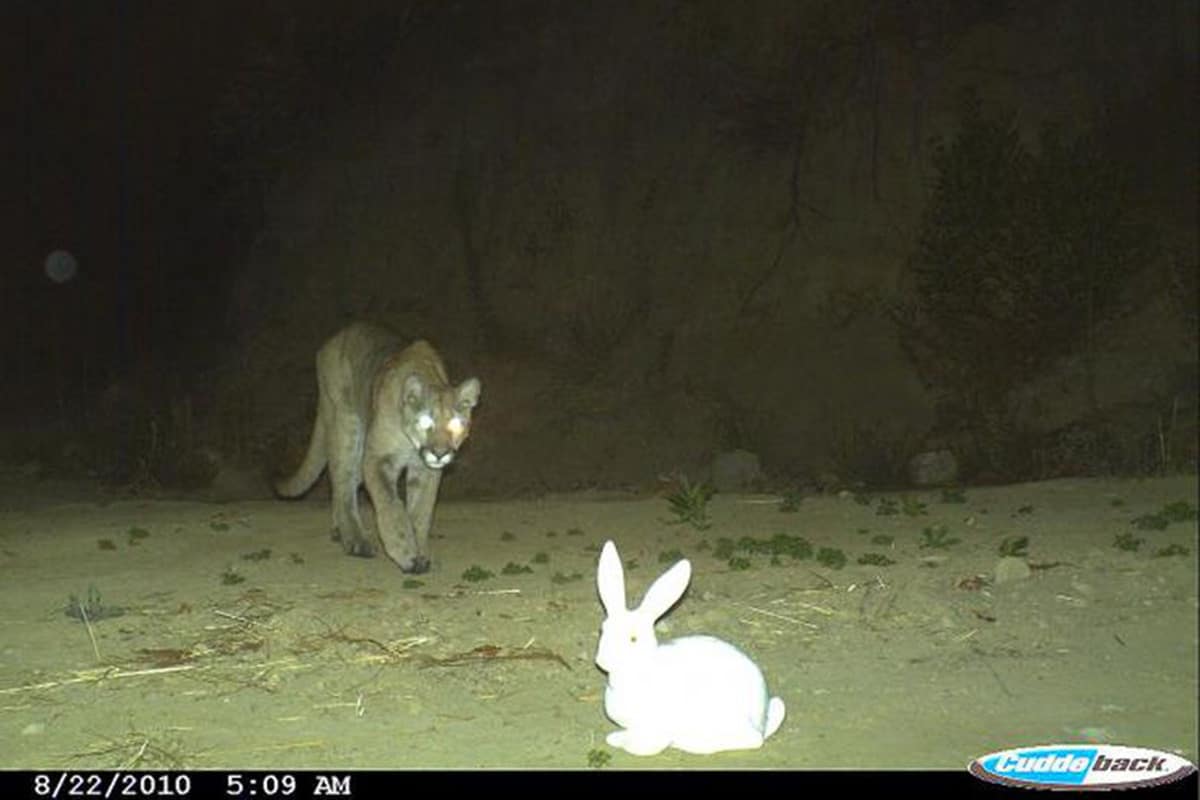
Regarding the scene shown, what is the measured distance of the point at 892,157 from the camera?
59.4 ft

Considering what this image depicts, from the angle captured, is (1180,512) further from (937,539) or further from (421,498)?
(421,498)

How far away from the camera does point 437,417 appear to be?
8.48 metres

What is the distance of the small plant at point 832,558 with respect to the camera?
7.48m

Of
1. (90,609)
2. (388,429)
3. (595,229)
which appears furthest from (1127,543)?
(595,229)

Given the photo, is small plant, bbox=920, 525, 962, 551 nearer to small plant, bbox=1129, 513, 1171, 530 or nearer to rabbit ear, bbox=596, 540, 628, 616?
small plant, bbox=1129, 513, 1171, 530

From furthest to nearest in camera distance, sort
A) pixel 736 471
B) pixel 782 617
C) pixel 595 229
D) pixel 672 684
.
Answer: pixel 595 229 → pixel 736 471 → pixel 782 617 → pixel 672 684

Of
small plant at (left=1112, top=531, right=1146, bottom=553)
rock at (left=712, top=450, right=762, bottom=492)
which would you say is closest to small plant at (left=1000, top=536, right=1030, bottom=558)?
small plant at (left=1112, top=531, right=1146, bottom=553)

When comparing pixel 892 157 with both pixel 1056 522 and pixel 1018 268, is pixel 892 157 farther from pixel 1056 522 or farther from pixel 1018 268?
pixel 1056 522

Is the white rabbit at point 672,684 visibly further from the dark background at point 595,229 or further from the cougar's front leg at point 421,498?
the dark background at point 595,229

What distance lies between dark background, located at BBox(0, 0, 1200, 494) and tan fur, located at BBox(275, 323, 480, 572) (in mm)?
5121

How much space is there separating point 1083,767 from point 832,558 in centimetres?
359

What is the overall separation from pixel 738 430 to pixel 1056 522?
25.4 ft

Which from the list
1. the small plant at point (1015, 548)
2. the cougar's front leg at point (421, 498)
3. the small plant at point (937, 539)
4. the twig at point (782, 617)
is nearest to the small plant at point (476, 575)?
the cougar's front leg at point (421, 498)

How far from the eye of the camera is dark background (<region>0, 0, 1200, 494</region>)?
14.8m
